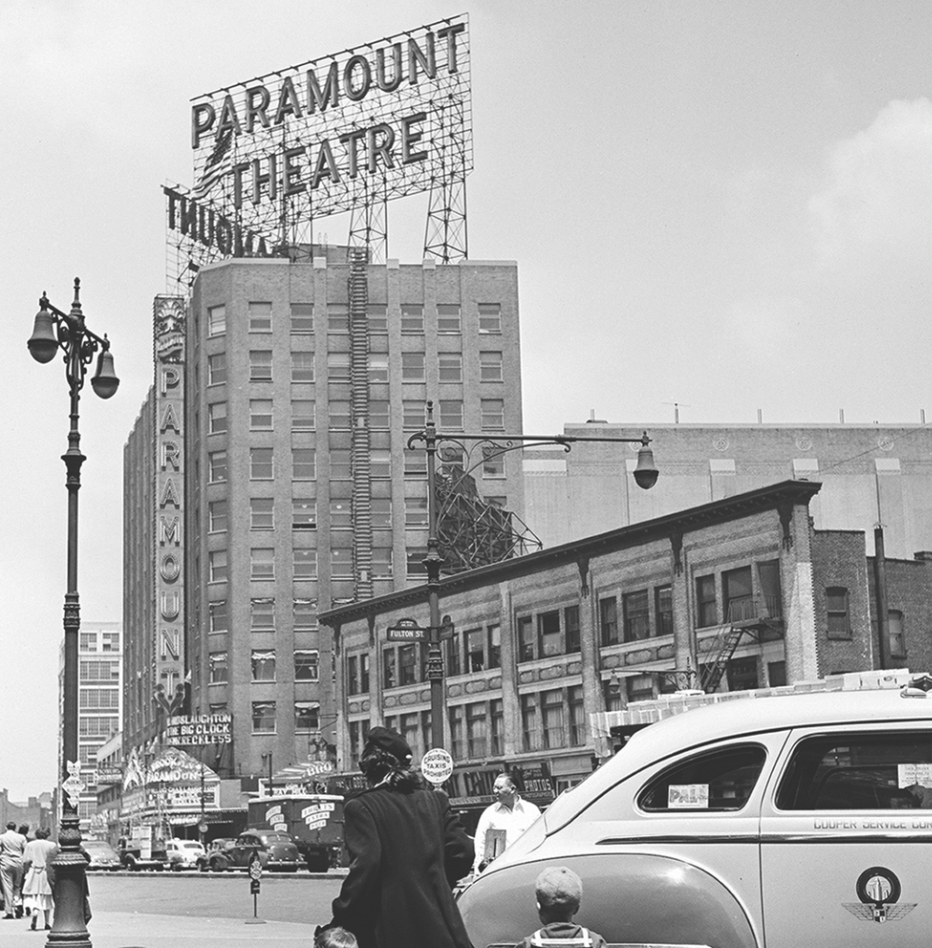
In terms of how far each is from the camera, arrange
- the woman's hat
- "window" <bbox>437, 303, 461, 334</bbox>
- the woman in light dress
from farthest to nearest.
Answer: "window" <bbox>437, 303, 461, 334</bbox> → the woman in light dress → the woman's hat

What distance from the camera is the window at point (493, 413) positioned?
92000 millimetres

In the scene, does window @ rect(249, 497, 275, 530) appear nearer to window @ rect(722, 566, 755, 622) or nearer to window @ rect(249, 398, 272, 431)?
window @ rect(249, 398, 272, 431)

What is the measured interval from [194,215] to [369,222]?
1177 centimetres

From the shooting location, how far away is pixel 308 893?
39438 millimetres

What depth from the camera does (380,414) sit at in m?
92.4

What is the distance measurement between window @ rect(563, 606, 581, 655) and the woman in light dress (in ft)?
102

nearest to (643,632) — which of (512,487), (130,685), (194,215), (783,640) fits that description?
(783,640)

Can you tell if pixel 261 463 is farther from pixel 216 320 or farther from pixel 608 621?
pixel 608 621

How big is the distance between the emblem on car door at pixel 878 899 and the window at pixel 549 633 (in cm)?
5065

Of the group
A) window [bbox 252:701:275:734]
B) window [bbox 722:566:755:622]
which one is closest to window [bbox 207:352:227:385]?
window [bbox 252:701:275:734]

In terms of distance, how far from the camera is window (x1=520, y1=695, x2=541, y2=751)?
192ft

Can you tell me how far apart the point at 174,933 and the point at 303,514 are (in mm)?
67039

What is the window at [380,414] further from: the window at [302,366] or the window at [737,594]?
the window at [737,594]

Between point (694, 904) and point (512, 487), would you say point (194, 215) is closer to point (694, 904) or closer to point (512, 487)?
point (512, 487)
